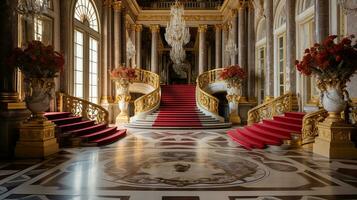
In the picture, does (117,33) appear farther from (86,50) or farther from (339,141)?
(339,141)

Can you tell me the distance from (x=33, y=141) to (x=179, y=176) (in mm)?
3546

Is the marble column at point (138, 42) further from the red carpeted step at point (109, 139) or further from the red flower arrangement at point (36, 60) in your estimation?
the red flower arrangement at point (36, 60)

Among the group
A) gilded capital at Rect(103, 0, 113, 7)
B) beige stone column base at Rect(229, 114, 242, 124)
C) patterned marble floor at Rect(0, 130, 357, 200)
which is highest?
gilded capital at Rect(103, 0, 113, 7)

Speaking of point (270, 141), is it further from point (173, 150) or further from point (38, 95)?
point (38, 95)

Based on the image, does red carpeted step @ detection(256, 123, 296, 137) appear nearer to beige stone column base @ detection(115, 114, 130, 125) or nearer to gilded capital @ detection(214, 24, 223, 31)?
beige stone column base @ detection(115, 114, 130, 125)

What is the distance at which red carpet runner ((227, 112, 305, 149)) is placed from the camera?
8477 millimetres

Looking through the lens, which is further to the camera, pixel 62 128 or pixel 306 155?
pixel 62 128

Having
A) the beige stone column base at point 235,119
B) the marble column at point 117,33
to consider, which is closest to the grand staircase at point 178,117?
the beige stone column base at point 235,119

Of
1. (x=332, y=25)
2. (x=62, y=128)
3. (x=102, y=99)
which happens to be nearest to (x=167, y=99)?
(x=102, y=99)

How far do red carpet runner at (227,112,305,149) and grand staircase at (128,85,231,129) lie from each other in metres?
3.40

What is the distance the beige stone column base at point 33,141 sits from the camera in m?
6.86

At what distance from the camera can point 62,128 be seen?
8.77 m

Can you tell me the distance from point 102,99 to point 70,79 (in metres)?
3.78

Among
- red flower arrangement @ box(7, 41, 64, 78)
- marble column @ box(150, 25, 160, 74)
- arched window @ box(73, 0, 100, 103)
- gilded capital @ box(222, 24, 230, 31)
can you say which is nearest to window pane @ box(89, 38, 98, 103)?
arched window @ box(73, 0, 100, 103)
